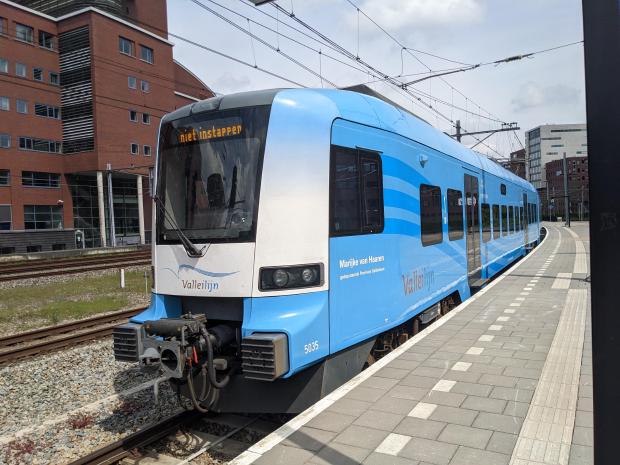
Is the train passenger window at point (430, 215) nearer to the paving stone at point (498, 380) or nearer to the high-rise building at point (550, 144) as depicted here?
the paving stone at point (498, 380)

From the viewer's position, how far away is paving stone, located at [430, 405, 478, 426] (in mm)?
4207

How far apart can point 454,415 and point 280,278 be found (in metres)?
1.87

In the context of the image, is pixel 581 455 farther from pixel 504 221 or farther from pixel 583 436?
pixel 504 221

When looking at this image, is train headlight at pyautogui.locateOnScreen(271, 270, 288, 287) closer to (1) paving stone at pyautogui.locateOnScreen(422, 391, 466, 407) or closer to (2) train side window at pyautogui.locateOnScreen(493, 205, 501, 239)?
(1) paving stone at pyautogui.locateOnScreen(422, 391, 466, 407)

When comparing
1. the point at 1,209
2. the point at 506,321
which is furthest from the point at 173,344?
the point at 1,209

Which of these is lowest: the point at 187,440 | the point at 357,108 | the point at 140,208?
the point at 187,440

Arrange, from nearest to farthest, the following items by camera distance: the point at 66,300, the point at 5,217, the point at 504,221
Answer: the point at 66,300
the point at 504,221
the point at 5,217

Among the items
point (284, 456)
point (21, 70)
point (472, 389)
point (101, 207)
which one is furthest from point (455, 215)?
point (21, 70)

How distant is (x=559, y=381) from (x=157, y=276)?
4.19 m

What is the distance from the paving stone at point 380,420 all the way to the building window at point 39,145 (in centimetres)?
4181

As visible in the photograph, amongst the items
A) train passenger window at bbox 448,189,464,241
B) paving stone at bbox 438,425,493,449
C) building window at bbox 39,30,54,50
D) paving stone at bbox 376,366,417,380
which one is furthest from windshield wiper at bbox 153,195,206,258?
building window at bbox 39,30,54,50

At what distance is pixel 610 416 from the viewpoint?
2037mm

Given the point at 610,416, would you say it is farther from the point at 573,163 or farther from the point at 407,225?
the point at 573,163

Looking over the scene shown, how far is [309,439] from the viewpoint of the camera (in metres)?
3.96
